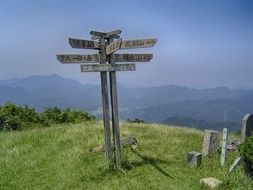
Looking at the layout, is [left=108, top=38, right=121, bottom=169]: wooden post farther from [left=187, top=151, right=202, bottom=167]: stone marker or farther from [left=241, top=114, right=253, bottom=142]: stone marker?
[left=241, top=114, right=253, bottom=142]: stone marker

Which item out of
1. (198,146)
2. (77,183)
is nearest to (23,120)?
(198,146)

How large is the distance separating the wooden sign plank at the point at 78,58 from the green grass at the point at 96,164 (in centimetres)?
385

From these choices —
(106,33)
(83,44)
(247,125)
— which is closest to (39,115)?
(106,33)

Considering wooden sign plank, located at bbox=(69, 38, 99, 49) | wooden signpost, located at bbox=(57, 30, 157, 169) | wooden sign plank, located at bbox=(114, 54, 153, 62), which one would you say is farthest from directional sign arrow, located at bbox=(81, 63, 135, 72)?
wooden sign plank, located at bbox=(69, 38, 99, 49)

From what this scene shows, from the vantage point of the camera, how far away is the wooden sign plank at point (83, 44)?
1345cm

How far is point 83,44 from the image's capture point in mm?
13797

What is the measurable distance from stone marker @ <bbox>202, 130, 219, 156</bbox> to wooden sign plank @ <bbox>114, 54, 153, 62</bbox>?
4624 millimetres

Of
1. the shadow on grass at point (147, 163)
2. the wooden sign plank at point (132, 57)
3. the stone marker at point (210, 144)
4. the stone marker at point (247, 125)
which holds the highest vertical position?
the wooden sign plank at point (132, 57)

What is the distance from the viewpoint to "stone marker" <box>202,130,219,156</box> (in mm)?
16734

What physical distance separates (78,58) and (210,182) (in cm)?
624

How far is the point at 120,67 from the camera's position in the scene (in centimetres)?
1438

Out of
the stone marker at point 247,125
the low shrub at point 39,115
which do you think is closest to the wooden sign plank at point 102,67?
the stone marker at point 247,125

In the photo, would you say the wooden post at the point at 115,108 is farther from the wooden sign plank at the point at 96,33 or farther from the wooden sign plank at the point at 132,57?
the wooden sign plank at the point at 96,33

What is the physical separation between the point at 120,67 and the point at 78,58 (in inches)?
61.8
